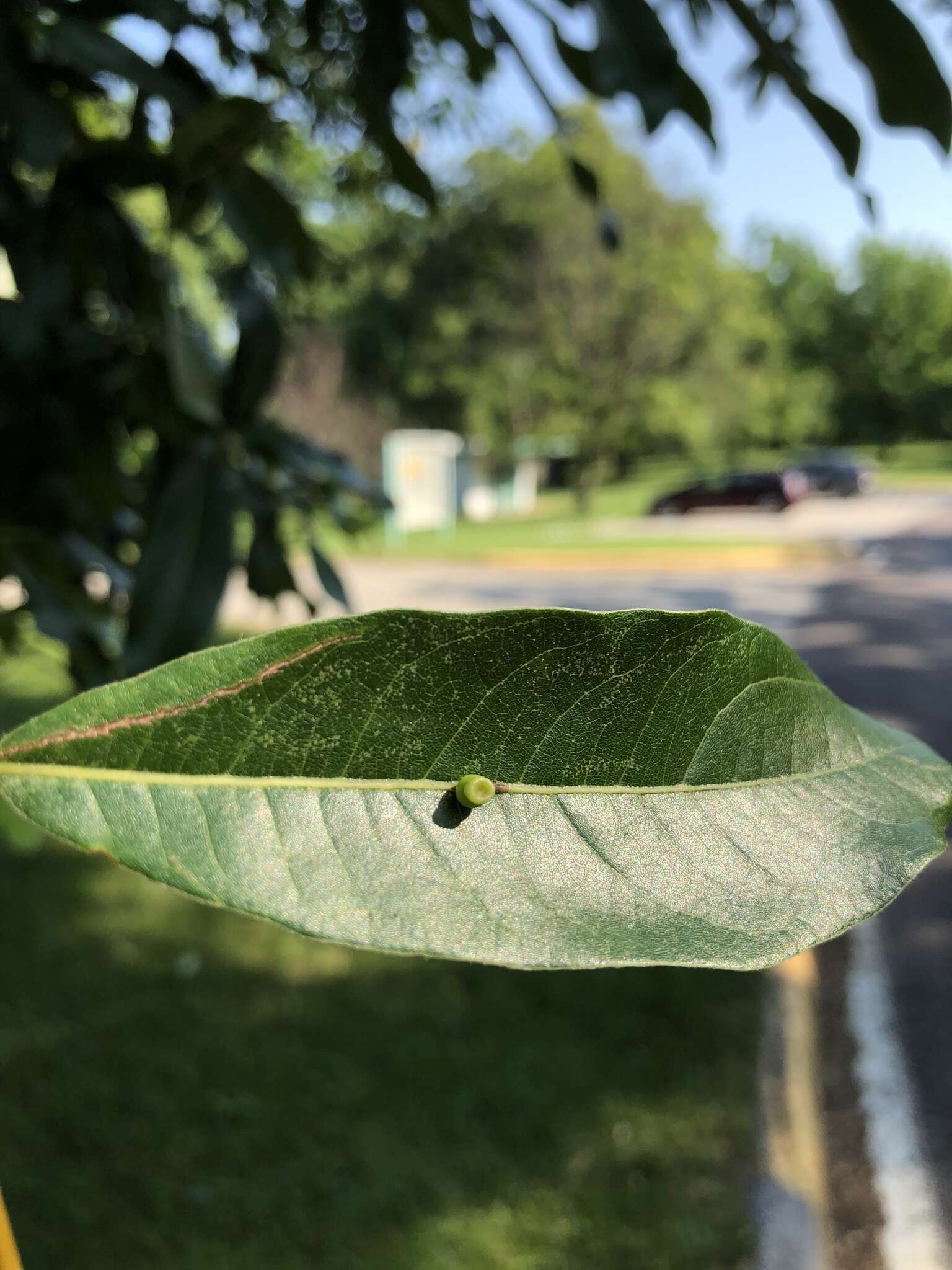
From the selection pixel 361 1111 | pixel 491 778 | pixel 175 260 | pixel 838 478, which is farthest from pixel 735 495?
pixel 491 778

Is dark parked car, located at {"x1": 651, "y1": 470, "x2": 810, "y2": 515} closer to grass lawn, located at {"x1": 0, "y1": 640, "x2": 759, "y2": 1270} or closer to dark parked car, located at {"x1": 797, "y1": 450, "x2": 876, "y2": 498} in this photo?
dark parked car, located at {"x1": 797, "y1": 450, "x2": 876, "y2": 498}

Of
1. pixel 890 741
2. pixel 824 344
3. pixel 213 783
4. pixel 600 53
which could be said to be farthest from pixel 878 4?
pixel 824 344

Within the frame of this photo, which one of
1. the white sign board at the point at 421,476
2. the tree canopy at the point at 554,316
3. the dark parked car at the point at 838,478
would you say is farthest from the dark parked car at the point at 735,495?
the dark parked car at the point at 838,478

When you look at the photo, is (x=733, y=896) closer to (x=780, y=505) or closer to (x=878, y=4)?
(x=878, y=4)

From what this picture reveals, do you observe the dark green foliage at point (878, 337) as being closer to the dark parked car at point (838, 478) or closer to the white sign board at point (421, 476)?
the dark parked car at point (838, 478)

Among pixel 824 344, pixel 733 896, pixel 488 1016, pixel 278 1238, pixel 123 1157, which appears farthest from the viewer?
pixel 824 344

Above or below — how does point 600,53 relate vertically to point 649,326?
below
